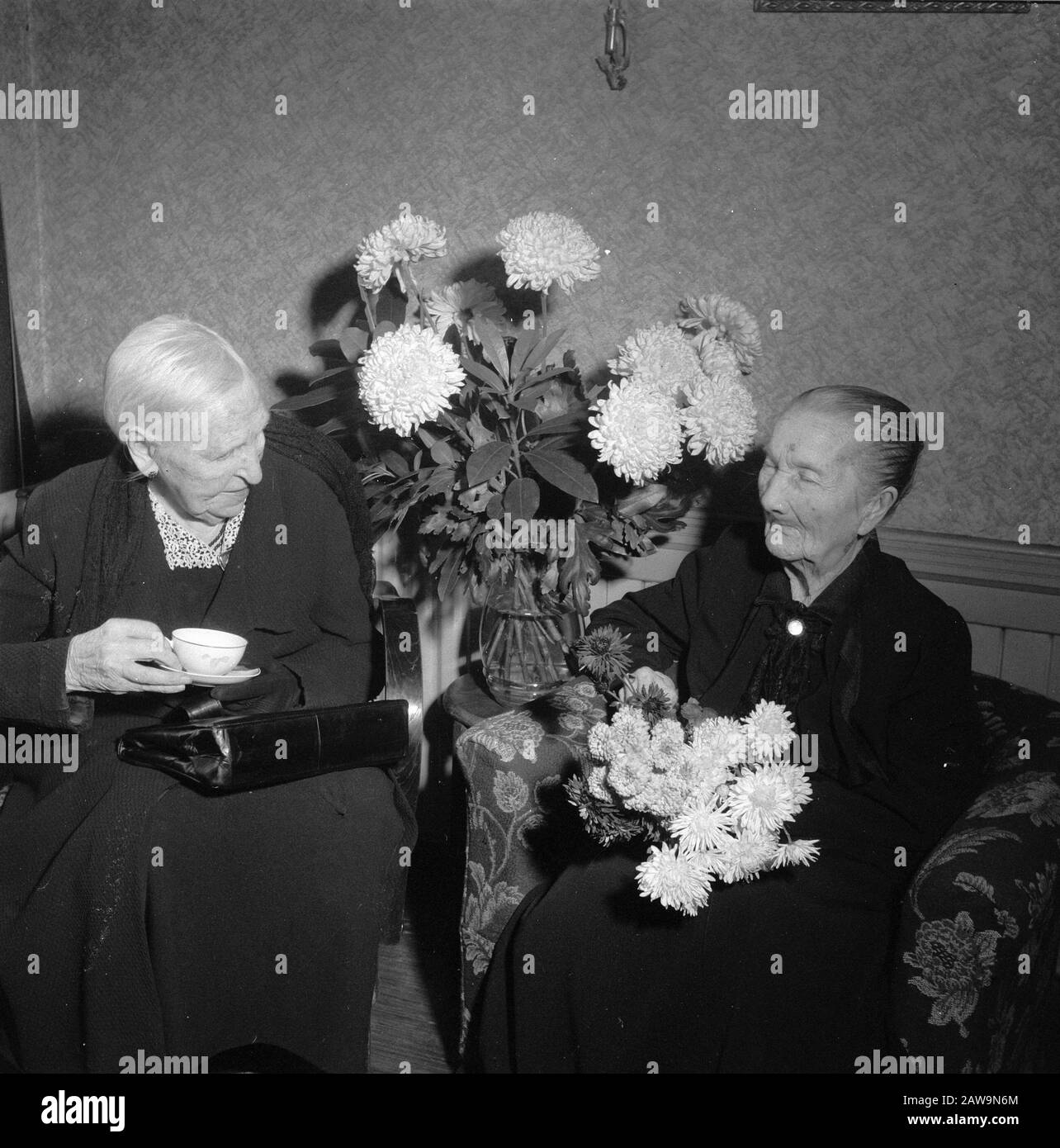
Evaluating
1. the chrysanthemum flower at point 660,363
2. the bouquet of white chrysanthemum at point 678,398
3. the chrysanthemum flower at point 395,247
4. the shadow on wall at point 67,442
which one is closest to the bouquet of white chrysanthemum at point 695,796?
the bouquet of white chrysanthemum at point 678,398

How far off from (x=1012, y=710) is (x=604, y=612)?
731 mm

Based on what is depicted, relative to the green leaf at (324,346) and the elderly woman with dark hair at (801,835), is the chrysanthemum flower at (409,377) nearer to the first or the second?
the green leaf at (324,346)

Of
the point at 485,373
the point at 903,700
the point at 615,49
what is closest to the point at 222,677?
the point at 485,373

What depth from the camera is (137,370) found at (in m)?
1.76

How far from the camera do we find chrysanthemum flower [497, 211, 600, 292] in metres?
1.99

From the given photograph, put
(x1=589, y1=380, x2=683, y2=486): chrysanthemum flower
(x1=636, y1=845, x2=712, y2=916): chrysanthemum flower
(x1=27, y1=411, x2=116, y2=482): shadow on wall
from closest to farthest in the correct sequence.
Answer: (x1=636, y1=845, x2=712, y2=916): chrysanthemum flower → (x1=589, y1=380, x2=683, y2=486): chrysanthemum flower → (x1=27, y1=411, x2=116, y2=482): shadow on wall

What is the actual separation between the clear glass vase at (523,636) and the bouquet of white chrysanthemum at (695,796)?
2.00 feet

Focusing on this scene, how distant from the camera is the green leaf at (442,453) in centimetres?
206

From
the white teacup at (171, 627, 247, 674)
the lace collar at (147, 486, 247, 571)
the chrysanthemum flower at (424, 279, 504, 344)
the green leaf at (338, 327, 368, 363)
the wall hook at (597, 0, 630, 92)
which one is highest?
the wall hook at (597, 0, 630, 92)

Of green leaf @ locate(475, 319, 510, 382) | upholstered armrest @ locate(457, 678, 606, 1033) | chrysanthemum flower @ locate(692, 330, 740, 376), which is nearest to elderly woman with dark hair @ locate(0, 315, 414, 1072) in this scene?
upholstered armrest @ locate(457, 678, 606, 1033)

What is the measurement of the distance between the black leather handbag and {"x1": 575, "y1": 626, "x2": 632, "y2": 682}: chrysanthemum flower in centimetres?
34

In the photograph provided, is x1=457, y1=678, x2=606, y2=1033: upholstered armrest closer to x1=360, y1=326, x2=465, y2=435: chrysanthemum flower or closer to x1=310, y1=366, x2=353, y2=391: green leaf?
x1=360, y1=326, x2=465, y2=435: chrysanthemum flower

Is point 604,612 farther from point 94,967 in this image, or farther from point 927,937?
point 94,967

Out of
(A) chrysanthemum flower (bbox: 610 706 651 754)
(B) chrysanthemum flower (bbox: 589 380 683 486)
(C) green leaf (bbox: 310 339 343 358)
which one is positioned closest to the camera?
(A) chrysanthemum flower (bbox: 610 706 651 754)
